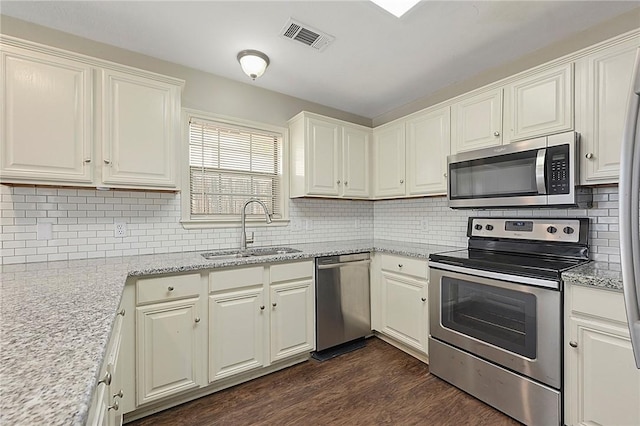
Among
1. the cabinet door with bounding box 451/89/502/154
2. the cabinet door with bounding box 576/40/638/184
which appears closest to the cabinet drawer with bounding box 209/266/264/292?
the cabinet door with bounding box 451/89/502/154

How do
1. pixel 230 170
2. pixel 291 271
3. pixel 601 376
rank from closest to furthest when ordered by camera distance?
pixel 601 376, pixel 291 271, pixel 230 170

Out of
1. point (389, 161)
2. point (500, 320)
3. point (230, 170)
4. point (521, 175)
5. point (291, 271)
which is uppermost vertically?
point (389, 161)

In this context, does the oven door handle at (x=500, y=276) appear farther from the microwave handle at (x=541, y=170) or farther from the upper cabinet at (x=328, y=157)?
the upper cabinet at (x=328, y=157)

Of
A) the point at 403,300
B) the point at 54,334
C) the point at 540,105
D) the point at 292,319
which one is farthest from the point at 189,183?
the point at 540,105

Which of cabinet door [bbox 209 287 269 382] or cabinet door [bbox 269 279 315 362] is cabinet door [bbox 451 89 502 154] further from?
cabinet door [bbox 209 287 269 382]

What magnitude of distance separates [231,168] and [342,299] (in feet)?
5.09

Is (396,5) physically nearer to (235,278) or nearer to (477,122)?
(477,122)

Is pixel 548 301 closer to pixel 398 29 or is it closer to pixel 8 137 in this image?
pixel 398 29

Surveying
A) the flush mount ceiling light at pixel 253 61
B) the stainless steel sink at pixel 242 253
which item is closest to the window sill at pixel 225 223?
the stainless steel sink at pixel 242 253

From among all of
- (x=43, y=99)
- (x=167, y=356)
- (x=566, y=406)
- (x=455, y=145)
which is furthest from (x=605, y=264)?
(x=43, y=99)

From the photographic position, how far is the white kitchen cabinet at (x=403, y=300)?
2.42m

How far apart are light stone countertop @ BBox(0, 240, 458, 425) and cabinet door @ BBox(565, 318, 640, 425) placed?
2.06m

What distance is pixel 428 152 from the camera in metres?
2.67

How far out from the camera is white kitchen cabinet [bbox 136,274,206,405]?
1787mm
